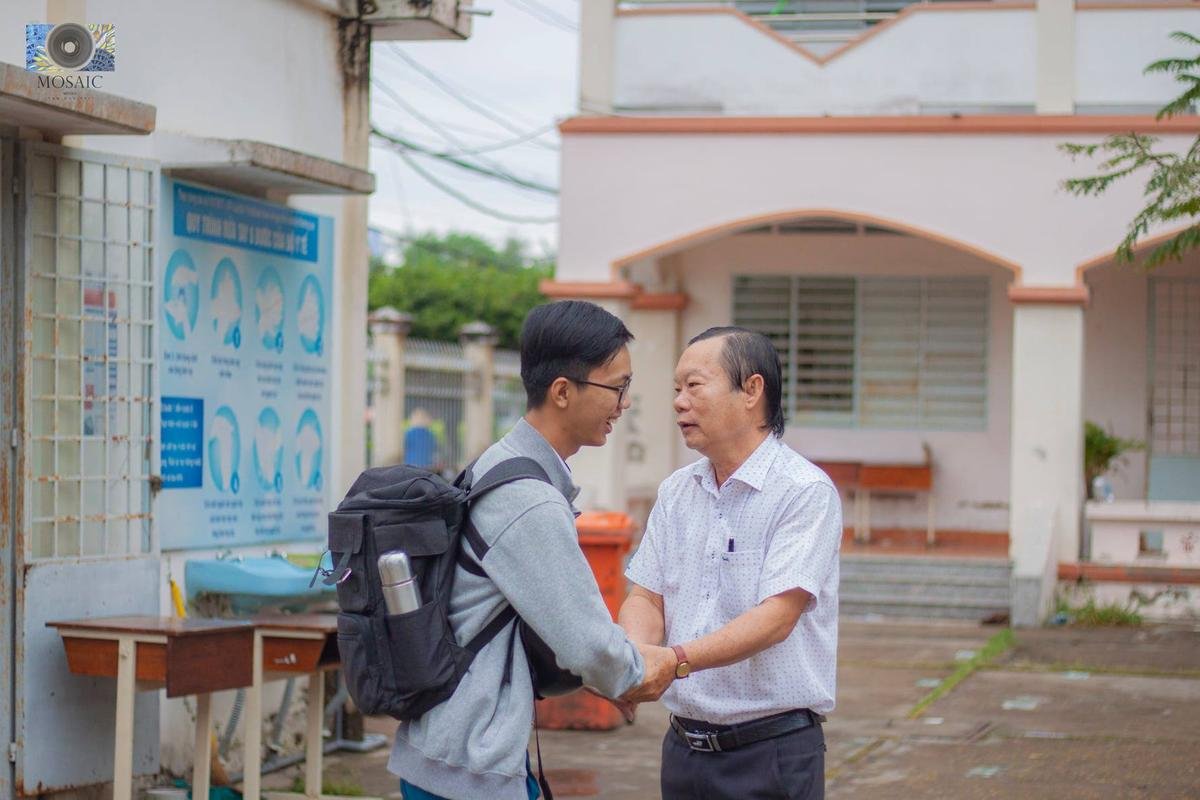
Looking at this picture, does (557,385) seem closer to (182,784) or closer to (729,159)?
(182,784)

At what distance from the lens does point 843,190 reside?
45.0 feet

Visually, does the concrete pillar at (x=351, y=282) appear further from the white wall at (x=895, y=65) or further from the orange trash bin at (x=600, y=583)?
the white wall at (x=895, y=65)

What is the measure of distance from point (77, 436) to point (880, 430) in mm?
10908

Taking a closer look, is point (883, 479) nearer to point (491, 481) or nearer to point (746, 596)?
point (746, 596)

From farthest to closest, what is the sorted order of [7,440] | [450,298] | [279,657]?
[450,298]
[279,657]
[7,440]

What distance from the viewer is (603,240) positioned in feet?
46.2

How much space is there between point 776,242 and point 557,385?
1332cm

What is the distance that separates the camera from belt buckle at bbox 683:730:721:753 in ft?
11.5

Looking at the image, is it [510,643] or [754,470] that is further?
[754,470]

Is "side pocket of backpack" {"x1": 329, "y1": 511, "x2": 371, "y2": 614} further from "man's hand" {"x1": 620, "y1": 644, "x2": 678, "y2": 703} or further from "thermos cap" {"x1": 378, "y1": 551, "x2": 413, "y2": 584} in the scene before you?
"man's hand" {"x1": 620, "y1": 644, "x2": 678, "y2": 703}

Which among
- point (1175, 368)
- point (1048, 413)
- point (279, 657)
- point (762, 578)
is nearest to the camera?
point (762, 578)

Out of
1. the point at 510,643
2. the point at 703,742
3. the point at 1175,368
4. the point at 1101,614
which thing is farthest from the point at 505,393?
the point at 510,643

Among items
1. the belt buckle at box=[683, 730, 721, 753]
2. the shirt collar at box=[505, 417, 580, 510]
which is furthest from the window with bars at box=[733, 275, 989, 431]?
the shirt collar at box=[505, 417, 580, 510]

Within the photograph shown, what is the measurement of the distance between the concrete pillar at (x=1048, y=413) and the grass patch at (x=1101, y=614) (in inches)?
13.3
